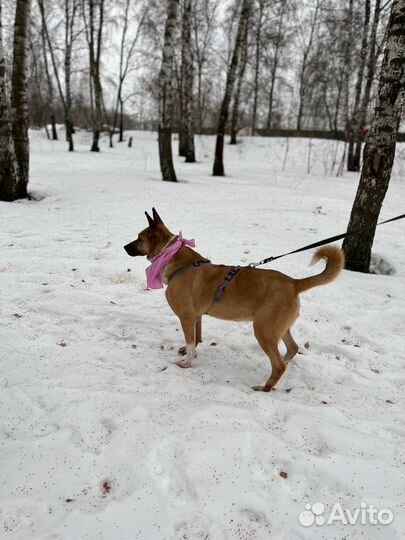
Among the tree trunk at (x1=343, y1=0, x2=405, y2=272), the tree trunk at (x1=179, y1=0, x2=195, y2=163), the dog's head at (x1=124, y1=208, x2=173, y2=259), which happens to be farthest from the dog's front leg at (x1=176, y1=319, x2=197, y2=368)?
the tree trunk at (x1=179, y1=0, x2=195, y2=163)

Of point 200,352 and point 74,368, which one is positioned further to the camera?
point 200,352

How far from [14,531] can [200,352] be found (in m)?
2.31

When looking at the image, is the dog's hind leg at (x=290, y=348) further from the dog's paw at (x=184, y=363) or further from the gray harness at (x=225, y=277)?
the dog's paw at (x=184, y=363)

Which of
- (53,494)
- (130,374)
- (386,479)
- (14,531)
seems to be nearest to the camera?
(14,531)

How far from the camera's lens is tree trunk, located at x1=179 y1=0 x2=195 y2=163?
16.6 meters

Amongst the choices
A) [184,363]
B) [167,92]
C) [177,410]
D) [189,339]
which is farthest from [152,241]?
[167,92]

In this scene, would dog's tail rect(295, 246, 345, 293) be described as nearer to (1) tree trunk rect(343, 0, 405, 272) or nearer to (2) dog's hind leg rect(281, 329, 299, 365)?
(2) dog's hind leg rect(281, 329, 299, 365)

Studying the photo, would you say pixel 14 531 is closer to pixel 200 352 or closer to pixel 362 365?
pixel 200 352

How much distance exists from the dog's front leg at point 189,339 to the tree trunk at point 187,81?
16.6 m

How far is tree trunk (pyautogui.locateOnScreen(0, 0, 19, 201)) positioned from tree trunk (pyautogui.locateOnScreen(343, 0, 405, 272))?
24.4ft

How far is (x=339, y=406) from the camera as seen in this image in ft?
10.8

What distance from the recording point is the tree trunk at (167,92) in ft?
38.8

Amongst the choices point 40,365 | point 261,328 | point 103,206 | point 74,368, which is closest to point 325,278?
point 261,328

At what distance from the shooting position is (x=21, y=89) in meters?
8.93
